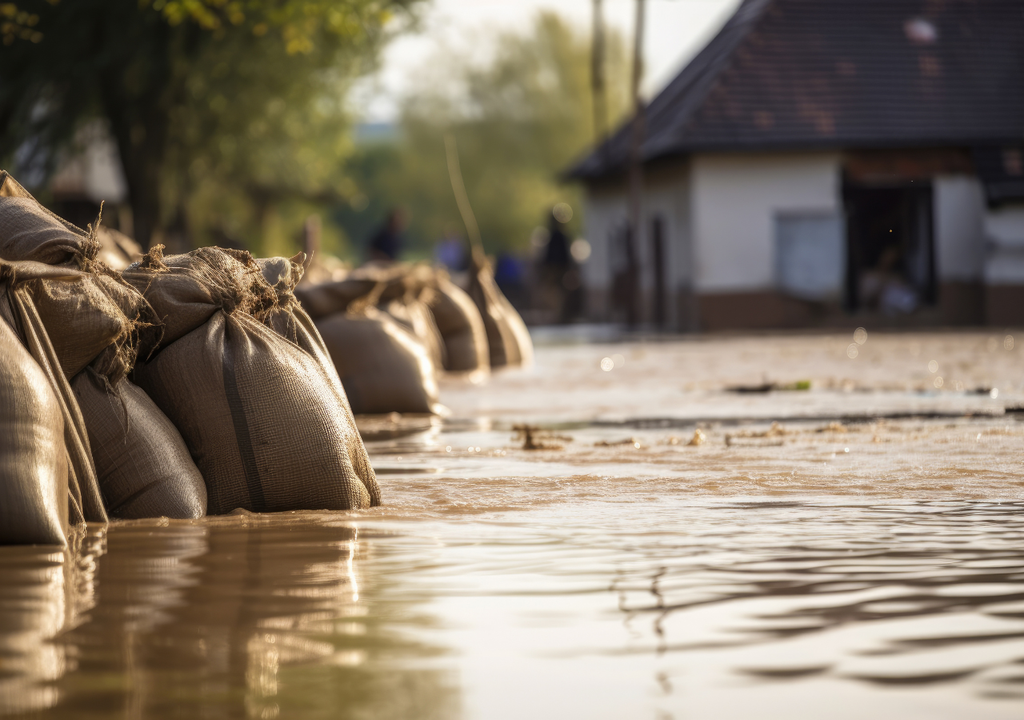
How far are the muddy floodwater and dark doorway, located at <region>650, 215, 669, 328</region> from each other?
20888mm

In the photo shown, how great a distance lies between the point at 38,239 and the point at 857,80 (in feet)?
73.0

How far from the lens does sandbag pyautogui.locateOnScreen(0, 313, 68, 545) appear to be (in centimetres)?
355

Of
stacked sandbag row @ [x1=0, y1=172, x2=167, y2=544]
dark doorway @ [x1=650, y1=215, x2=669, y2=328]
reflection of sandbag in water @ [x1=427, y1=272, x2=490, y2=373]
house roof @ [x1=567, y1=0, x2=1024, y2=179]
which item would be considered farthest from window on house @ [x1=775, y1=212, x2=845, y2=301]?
stacked sandbag row @ [x1=0, y1=172, x2=167, y2=544]

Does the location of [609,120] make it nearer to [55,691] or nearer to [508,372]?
[508,372]

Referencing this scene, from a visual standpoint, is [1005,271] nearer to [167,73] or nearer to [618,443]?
[167,73]

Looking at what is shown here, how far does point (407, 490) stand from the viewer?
516 cm

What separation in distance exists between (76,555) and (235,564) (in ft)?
1.15

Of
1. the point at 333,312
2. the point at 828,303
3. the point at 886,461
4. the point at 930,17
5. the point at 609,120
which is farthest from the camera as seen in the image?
the point at 609,120

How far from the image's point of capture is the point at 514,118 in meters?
57.6

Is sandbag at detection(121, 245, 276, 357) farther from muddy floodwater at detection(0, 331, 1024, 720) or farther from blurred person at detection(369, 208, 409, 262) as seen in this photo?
blurred person at detection(369, 208, 409, 262)

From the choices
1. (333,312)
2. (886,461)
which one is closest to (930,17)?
(333,312)

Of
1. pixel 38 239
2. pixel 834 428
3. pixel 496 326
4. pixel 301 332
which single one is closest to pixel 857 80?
pixel 496 326

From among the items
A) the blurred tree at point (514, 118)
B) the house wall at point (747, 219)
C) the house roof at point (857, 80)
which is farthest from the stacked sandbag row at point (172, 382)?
the blurred tree at point (514, 118)

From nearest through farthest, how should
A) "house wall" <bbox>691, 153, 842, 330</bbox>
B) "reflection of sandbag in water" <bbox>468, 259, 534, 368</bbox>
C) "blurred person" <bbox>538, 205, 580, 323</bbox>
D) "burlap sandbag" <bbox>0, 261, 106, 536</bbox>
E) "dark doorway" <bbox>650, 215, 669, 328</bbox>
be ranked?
"burlap sandbag" <bbox>0, 261, 106, 536</bbox>
"reflection of sandbag in water" <bbox>468, 259, 534, 368</bbox>
"house wall" <bbox>691, 153, 842, 330</bbox>
"dark doorway" <bbox>650, 215, 669, 328</bbox>
"blurred person" <bbox>538, 205, 580, 323</bbox>
